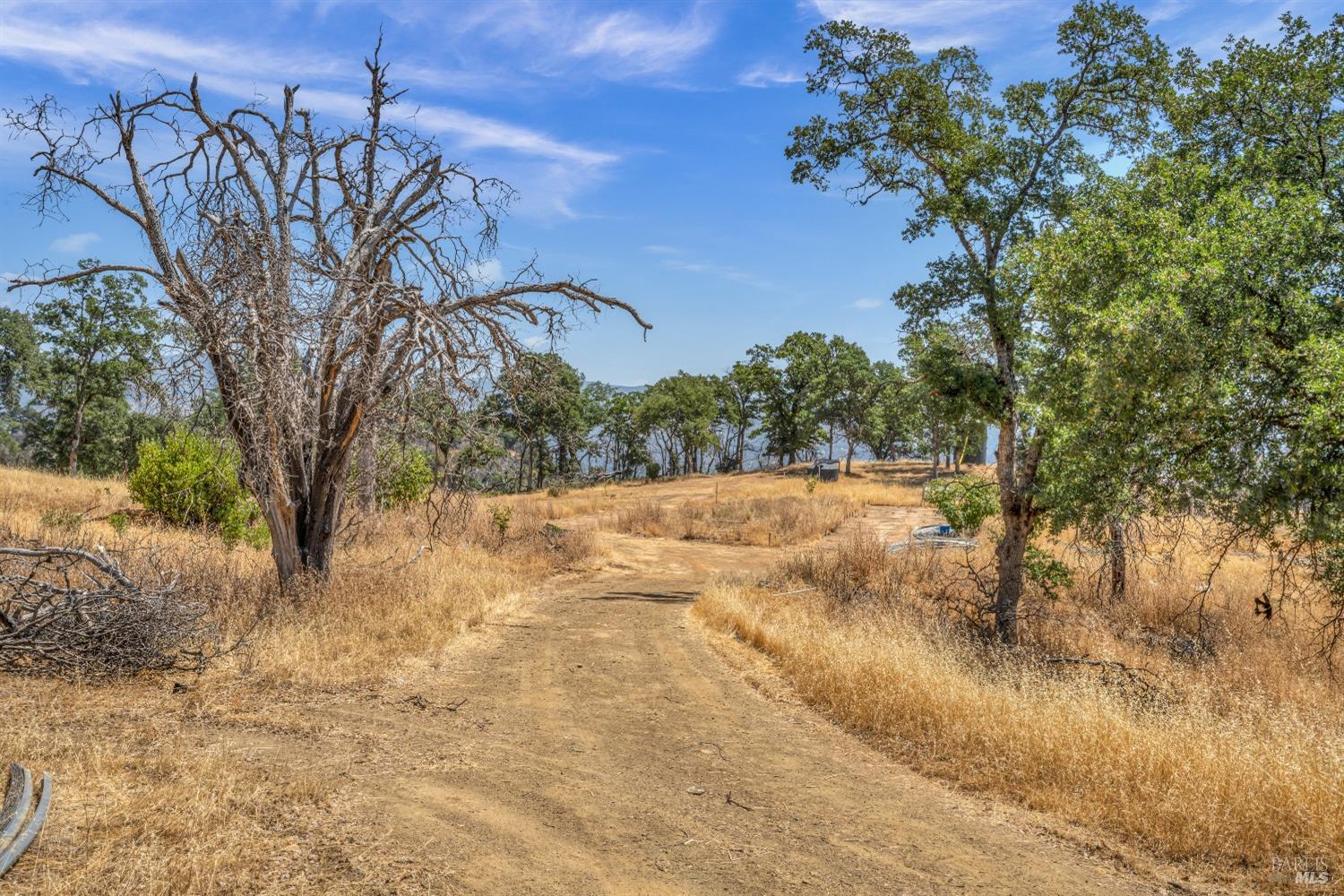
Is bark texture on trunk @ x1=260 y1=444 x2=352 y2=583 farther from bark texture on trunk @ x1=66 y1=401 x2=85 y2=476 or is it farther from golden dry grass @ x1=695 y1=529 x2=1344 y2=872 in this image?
bark texture on trunk @ x1=66 y1=401 x2=85 y2=476

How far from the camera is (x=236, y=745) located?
5.41m

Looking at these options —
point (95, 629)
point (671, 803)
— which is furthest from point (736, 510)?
point (671, 803)

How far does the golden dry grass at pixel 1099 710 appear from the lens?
4.70m

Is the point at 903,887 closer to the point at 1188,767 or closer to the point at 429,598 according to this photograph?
the point at 1188,767

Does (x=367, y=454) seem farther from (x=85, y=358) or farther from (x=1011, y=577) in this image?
(x=85, y=358)

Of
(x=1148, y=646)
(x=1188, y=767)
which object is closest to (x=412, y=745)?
(x=1188, y=767)

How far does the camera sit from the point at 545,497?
38844 mm

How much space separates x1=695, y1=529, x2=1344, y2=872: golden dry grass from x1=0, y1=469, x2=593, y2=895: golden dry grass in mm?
4276

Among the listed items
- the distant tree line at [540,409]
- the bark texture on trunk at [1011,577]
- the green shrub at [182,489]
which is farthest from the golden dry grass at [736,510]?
the green shrub at [182,489]

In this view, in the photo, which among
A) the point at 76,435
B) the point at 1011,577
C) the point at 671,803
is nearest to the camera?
the point at 671,803

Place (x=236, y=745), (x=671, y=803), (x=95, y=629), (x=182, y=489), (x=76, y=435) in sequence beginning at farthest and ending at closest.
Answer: (x=76, y=435)
(x=182, y=489)
(x=95, y=629)
(x=236, y=745)
(x=671, y=803)

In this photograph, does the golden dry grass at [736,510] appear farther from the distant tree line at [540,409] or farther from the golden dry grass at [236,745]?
the golden dry grass at [236,745]

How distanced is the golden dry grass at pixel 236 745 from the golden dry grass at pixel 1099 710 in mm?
4276

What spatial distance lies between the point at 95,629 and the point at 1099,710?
8466mm
